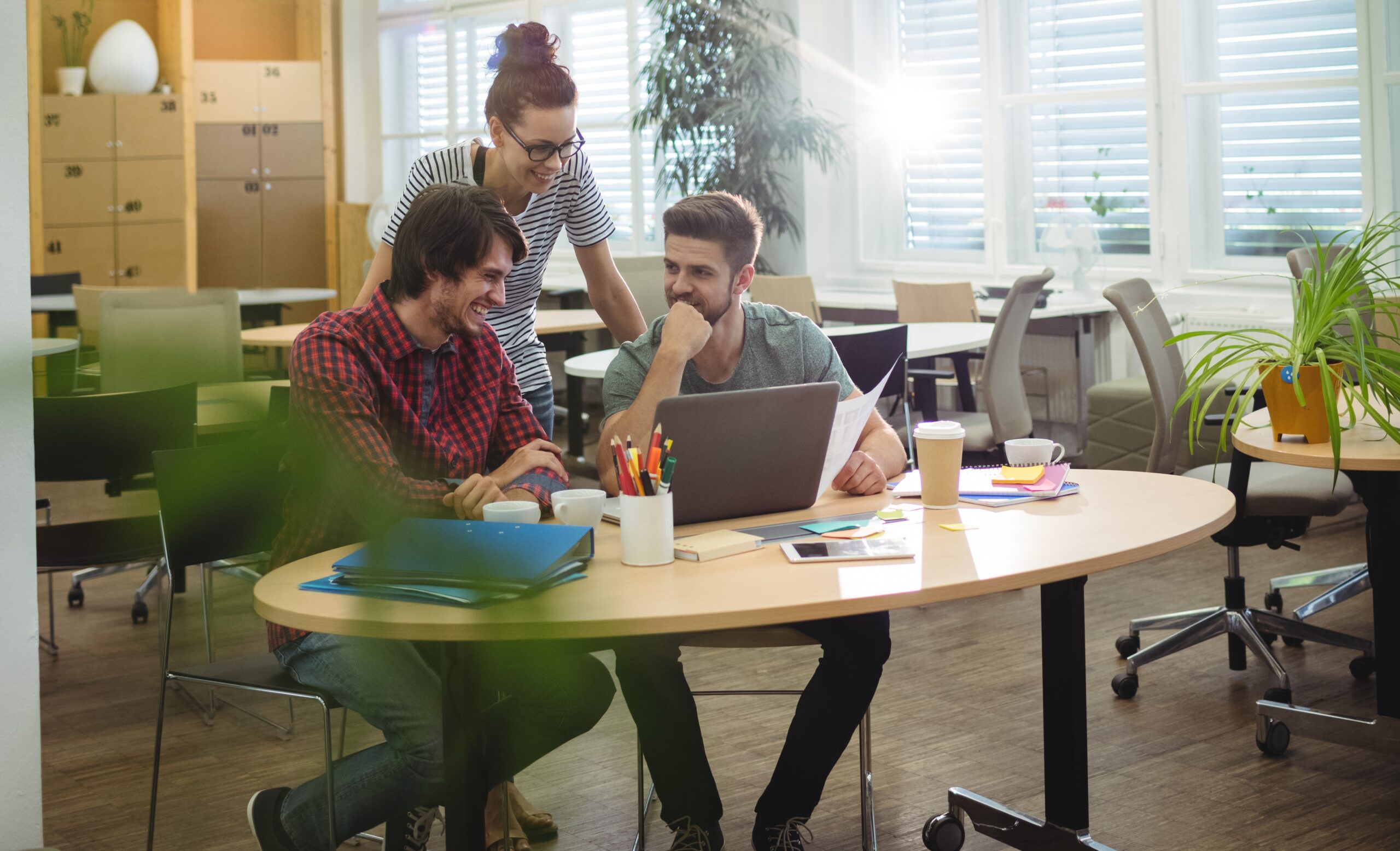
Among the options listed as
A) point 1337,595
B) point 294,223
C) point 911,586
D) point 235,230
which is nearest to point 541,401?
point 911,586

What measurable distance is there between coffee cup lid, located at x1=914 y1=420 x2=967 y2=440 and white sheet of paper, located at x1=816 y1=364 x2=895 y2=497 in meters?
0.08

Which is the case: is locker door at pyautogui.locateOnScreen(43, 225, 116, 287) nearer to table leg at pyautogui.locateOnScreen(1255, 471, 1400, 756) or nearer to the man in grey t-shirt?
the man in grey t-shirt

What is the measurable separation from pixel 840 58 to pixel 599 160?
6.82 feet

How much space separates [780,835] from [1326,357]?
130 centimetres

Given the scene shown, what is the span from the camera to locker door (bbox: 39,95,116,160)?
3.67 feet

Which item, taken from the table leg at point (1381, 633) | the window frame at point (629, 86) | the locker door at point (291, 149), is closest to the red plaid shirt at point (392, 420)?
the table leg at point (1381, 633)

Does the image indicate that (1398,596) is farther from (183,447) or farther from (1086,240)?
(1086,240)

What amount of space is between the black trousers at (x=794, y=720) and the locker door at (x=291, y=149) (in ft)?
23.0

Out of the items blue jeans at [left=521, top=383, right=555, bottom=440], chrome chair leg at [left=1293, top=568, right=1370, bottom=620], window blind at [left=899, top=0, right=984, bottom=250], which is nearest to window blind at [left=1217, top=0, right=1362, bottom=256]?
window blind at [left=899, top=0, right=984, bottom=250]

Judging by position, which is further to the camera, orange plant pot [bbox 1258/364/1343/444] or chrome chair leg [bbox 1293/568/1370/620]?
chrome chair leg [bbox 1293/568/1370/620]

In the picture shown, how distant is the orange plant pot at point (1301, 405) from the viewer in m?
2.34

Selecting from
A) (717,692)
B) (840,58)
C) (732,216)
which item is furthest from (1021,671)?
(840,58)

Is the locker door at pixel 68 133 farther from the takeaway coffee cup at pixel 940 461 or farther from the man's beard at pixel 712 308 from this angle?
the takeaway coffee cup at pixel 940 461

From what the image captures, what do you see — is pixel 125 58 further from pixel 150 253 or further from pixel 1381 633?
pixel 150 253
